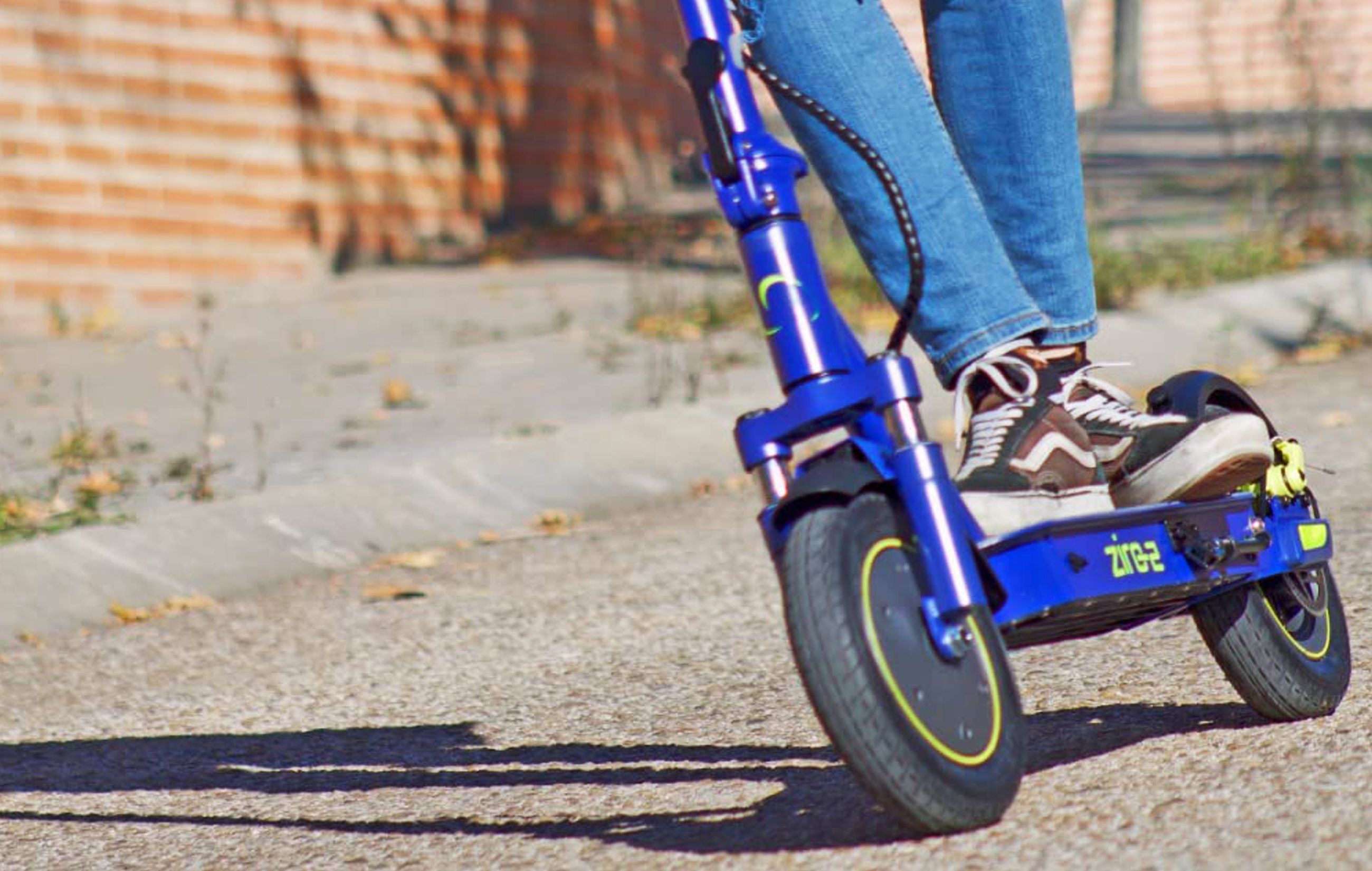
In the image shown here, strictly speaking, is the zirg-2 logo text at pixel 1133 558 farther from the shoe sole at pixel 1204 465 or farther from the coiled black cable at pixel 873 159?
the coiled black cable at pixel 873 159

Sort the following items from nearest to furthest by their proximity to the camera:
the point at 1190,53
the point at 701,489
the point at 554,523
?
the point at 554,523
the point at 701,489
the point at 1190,53

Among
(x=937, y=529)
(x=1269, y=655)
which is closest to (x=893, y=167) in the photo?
(x=937, y=529)

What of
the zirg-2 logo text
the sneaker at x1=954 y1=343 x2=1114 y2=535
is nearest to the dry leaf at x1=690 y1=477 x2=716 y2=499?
the sneaker at x1=954 y1=343 x2=1114 y2=535

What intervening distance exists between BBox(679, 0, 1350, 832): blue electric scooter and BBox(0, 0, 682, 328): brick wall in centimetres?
629

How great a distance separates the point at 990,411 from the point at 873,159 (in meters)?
0.35

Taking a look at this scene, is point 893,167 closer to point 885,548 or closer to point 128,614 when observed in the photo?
point 885,548

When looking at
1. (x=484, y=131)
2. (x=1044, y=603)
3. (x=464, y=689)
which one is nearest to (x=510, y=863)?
(x=1044, y=603)

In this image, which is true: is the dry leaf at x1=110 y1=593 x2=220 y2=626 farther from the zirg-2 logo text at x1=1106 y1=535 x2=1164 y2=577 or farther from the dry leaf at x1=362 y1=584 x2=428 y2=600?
the zirg-2 logo text at x1=1106 y1=535 x2=1164 y2=577

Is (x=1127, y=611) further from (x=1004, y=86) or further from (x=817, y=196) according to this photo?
(x=817, y=196)

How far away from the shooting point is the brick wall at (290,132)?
818 cm

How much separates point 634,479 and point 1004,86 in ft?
9.67

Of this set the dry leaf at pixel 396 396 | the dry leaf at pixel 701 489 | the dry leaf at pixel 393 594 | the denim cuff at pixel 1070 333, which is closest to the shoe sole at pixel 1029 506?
the denim cuff at pixel 1070 333

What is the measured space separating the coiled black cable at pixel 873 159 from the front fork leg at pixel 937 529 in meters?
0.18

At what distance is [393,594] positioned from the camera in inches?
169
